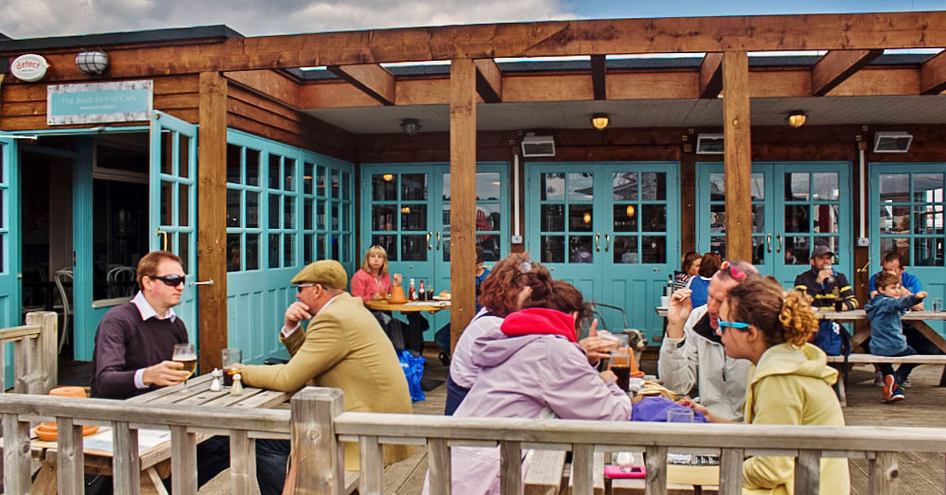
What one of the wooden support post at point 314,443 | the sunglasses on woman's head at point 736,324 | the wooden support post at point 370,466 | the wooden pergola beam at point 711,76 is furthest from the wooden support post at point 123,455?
the wooden pergola beam at point 711,76

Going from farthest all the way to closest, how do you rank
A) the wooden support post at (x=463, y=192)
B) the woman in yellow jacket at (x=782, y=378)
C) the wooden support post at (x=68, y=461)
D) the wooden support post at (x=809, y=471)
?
1. the wooden support post at (x=463, y=192)
2. the woman in yellow jacket at (x=782, y=378)
3. the wooden support post at (x=68, y=461)
4. the wooden support post at (x=809, y=471)

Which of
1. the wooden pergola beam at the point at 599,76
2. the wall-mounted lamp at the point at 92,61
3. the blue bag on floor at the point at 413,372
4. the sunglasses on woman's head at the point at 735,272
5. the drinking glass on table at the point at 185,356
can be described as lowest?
the blue bag on floor at the point at 413,372

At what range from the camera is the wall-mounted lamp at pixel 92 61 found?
5477 millimetres

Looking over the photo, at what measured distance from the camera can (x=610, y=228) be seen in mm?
8531

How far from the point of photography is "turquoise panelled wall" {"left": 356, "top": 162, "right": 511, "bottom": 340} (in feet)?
28.7

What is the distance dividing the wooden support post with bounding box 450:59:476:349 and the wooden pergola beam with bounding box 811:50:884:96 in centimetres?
273

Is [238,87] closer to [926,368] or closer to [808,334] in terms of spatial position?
[808,334]

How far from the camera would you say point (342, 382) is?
289 cm

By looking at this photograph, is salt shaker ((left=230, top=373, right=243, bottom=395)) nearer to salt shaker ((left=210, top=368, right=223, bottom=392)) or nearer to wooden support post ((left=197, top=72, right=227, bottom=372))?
salt shaker ((left=210, top=368, right=223, bottom=392))

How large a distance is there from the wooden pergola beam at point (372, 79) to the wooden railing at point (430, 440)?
3.79m

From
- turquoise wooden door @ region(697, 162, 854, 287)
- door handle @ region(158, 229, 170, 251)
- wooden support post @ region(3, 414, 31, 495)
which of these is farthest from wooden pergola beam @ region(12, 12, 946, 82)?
turquoise wooden door @ region(697, 162, 854, 287)

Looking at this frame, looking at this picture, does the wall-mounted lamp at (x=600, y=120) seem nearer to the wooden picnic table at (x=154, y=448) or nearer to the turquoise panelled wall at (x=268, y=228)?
the turquoise panelled wall at (x=268, y=228)

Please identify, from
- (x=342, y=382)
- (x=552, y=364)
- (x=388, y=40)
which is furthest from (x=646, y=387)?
(x=388, y=40)

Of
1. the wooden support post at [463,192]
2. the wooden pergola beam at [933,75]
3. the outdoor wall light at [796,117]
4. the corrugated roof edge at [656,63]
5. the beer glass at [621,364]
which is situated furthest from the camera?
the outdoor wall light at [796,117]
